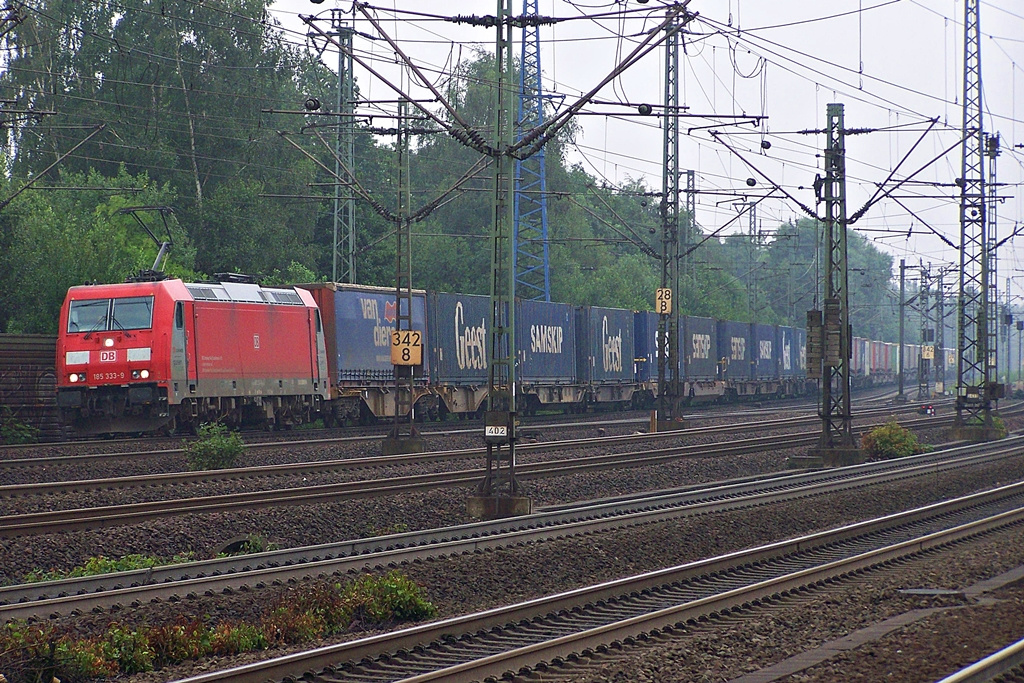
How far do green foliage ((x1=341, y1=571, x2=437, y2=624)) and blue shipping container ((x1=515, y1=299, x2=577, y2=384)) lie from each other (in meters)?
26.8

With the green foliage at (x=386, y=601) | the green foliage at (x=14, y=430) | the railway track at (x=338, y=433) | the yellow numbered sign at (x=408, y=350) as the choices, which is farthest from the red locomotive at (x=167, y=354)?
the green foliage at (x=386, y=601)

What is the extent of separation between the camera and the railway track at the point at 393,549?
9969 mm

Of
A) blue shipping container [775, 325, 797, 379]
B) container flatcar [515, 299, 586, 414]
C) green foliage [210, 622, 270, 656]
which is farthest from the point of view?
blue shipping container [775, 325, 797, 379]

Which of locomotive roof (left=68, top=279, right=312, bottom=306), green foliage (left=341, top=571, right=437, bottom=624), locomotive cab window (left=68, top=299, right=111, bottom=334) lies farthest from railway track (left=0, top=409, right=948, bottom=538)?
locomotive cab window (left=68, top=299, right=111, bottom=334)

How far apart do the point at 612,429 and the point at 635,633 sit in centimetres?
2578

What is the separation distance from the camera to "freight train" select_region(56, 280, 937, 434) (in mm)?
25297

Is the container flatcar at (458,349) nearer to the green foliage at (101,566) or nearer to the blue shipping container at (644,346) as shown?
the blue shipping container at (644,346)

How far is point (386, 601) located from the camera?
10352mm

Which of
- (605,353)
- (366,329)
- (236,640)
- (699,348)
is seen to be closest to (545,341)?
(605,353)

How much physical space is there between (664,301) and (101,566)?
76.8 ft

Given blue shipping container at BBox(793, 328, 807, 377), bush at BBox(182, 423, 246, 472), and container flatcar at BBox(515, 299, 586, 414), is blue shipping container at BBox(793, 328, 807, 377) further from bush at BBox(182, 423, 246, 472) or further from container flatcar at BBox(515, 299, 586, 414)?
bush at BBox(182, 423, 246, 472)

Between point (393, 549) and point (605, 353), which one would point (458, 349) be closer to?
point (605, 353)

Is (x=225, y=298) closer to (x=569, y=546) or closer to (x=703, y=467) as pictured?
(x=703, y=467)

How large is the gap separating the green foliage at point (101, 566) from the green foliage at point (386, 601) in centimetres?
254
